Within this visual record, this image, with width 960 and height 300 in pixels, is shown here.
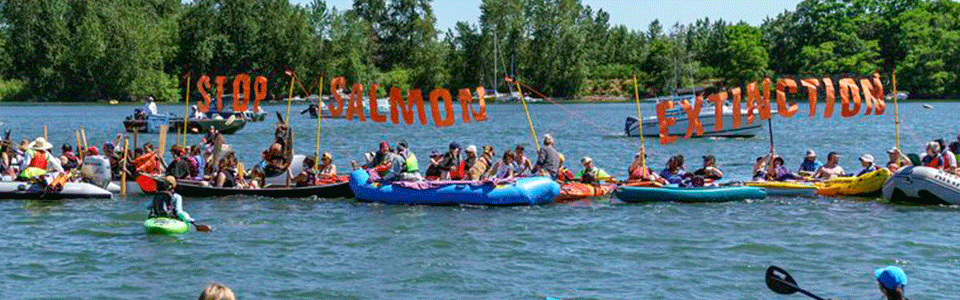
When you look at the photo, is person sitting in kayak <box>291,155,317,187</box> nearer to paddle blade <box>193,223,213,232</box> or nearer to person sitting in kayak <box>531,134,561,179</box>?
person sitting in kayak <box>531,134,561,179</box>

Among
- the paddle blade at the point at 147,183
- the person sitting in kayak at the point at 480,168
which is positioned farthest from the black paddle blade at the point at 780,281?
the paddle blade at the point at 147,183

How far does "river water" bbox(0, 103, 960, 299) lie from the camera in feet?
61.3

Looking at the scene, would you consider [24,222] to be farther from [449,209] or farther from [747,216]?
[747,216]

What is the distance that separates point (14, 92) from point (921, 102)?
3290 inches

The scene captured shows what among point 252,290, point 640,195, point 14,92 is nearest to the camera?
point 252,290

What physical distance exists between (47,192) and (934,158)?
18746 mm

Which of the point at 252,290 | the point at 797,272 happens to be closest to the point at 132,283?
the point at 252,290

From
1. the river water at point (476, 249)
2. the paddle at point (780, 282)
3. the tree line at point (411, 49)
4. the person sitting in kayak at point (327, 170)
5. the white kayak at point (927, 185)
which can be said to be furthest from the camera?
the tree line at point (411, 49)

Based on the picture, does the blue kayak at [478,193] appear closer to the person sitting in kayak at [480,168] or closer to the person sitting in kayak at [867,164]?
the person sitting in kayak at [480,168]

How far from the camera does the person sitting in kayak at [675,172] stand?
2784cm

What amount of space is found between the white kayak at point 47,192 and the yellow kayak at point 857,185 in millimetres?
15503

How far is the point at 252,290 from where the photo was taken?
731 inches

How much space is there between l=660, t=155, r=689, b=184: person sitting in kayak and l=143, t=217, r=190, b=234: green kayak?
1051 cm

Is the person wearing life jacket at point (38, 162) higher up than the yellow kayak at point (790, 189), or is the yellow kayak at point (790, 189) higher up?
the person wearing life jacket at point (38, 162)
